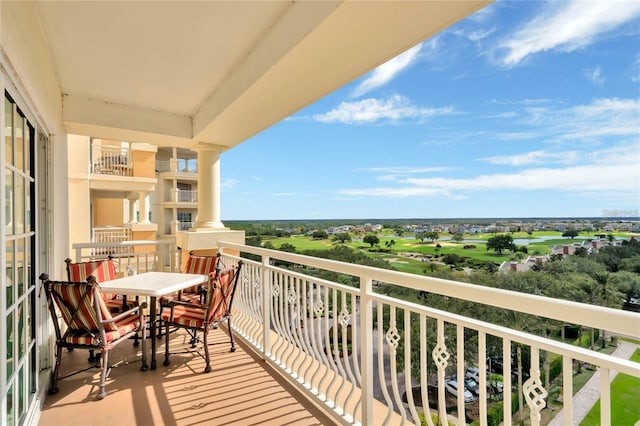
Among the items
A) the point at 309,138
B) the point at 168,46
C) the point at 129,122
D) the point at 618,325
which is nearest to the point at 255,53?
the point at 168,46

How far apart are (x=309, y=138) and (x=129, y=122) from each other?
68.2 feet

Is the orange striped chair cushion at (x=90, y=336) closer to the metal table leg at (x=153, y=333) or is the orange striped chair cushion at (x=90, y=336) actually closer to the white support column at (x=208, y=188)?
the metal table leg at (x=153, y=333)

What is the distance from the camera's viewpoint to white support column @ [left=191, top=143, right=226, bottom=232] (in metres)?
4.78

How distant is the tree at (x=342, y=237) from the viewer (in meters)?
10.7

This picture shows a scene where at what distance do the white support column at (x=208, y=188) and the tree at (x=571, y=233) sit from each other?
6100 millimetres

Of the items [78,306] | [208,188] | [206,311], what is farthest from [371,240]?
[78,306]

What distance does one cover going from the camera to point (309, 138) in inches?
950

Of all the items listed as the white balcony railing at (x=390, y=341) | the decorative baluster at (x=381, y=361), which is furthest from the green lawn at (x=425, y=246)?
the decorative baluster at (x=381, y=361)

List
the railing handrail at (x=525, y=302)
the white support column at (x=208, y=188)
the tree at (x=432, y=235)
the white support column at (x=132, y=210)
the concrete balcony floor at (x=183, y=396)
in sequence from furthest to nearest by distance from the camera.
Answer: the white support column at (x=132, y=210), the tree at (x=432, y=235), the white support column at (x=208, y=188), the concrete balcony floor at (x=183, y=396), the railing handrail at (x=525, y=302)

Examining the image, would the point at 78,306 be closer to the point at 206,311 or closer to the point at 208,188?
the point at 206,311

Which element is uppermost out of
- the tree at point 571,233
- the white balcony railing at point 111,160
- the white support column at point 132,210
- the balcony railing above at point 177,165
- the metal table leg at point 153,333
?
the balcony railing above at point 177,165

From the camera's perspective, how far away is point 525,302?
1.19 m

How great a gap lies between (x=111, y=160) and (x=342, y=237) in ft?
32.9

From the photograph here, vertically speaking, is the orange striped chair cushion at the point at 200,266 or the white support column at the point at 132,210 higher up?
the white support column at the point at 132,210
